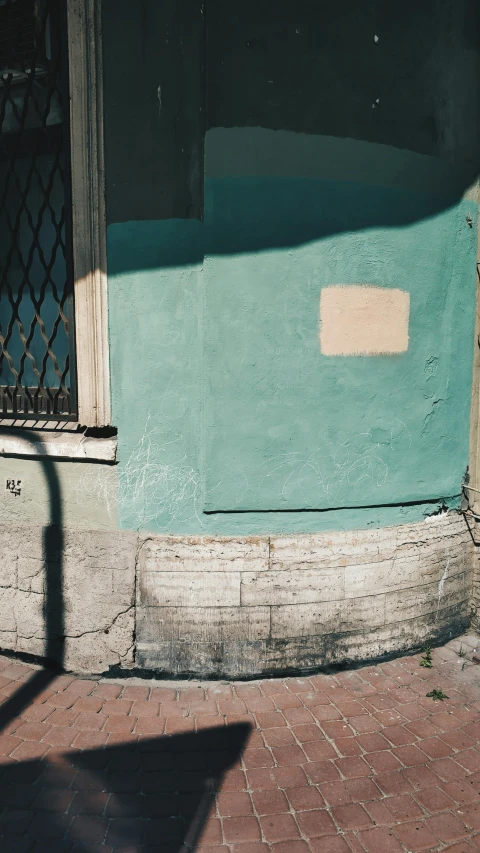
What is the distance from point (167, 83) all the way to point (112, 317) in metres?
1.57

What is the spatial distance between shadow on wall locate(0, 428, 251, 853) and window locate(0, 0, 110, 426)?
6.93ft

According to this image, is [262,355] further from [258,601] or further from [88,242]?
[258,601]

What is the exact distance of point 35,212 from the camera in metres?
4.81

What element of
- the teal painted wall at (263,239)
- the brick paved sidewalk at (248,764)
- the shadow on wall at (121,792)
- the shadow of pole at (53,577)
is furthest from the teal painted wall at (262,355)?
the shadow on wall at (121,792)

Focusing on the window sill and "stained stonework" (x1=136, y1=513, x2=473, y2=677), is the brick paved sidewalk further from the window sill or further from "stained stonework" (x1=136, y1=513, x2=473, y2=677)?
the window sill

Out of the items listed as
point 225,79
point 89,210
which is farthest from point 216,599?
point 225,79

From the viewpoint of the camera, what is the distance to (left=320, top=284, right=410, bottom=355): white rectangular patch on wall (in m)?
4.06

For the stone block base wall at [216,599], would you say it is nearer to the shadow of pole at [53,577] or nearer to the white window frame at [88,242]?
the shadow of pole at [53,577]

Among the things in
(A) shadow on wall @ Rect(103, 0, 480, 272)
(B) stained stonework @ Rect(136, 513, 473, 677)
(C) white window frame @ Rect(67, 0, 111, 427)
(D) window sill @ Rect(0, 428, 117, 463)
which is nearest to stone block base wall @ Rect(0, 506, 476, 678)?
(B) stained stonework @ Rect(136, 513, 473, 677)

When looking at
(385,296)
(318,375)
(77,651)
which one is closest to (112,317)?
(318,375)

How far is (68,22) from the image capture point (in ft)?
13.1

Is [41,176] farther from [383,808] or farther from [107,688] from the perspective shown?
A: [383,808]

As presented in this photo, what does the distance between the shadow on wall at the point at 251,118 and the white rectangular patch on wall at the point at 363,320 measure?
0.45 m

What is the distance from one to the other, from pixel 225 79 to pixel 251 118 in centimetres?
29
